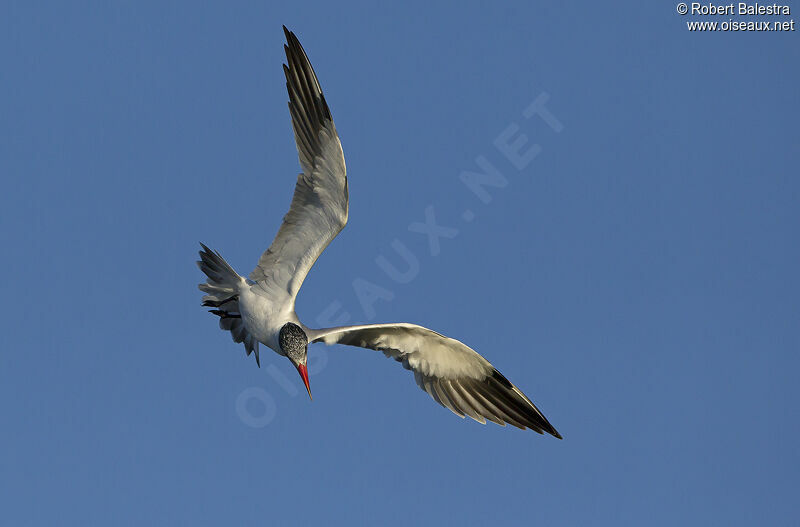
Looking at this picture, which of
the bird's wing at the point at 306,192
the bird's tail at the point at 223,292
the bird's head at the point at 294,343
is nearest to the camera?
the bird's head at the point at 294,343

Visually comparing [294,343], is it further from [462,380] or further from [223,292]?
[462,380]

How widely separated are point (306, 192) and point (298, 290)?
1477mm

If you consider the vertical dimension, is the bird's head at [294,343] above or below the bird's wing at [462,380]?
below

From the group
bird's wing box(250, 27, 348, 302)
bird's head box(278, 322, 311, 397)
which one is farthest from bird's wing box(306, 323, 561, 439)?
bird's wing box(250, 27, 348, 302)

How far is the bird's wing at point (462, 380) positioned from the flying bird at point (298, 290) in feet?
0.05

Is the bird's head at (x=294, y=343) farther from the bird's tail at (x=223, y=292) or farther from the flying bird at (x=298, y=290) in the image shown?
the bird's tail at (x=223, y=292)

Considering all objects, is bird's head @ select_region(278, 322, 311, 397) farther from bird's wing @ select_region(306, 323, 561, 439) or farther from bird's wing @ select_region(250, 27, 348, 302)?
bird's wing @ select_region(306, 323, 561, 439)

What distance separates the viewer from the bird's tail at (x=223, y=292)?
15188 millimetres

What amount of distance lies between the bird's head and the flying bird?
0.05 ft

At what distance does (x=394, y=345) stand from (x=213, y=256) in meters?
3.11

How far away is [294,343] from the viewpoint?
14.5m

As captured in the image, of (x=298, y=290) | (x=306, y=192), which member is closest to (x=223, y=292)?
(x=298, y=290)

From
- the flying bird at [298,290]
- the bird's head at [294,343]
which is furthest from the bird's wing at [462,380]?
the bird's head at [294,343]

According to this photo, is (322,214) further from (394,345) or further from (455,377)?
(455,377)
